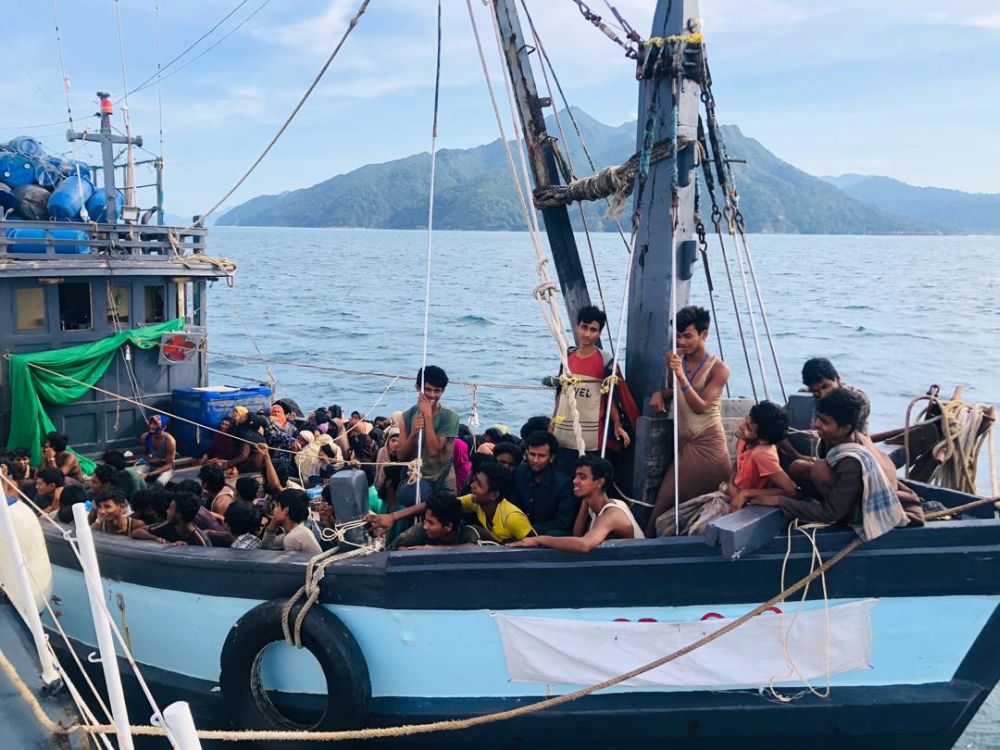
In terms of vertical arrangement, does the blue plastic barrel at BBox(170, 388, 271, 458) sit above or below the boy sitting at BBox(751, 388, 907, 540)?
below

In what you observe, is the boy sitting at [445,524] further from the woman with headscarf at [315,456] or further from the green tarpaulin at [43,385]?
the green tarpaulin at [43,385]

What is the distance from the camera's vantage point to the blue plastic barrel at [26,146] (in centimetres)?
1347

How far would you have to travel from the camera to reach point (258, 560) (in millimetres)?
5262

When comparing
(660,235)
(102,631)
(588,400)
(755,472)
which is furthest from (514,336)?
(102,631)

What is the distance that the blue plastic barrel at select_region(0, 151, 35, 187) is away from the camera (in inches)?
485

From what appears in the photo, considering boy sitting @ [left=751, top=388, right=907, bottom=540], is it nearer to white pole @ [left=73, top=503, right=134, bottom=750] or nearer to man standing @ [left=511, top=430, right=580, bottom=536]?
man standing @ [left=511, top=430, right=580, bottom=536]

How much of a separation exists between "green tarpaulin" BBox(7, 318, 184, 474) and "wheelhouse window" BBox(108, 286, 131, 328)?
18.6 inches

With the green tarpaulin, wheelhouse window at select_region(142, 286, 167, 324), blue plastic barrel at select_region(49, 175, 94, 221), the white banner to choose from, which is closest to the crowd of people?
the white banner

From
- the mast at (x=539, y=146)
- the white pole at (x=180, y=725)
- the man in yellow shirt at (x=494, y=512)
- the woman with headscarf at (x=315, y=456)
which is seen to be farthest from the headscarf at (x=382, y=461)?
the white pole at (x=180, y=725)

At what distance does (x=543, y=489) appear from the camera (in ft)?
18.5

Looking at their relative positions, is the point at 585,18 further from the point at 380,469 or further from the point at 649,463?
the point at 380,469

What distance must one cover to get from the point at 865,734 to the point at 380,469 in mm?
4055

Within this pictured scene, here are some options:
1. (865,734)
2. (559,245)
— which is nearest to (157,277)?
(559,245)

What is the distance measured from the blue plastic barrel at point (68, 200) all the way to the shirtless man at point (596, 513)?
386 inches
